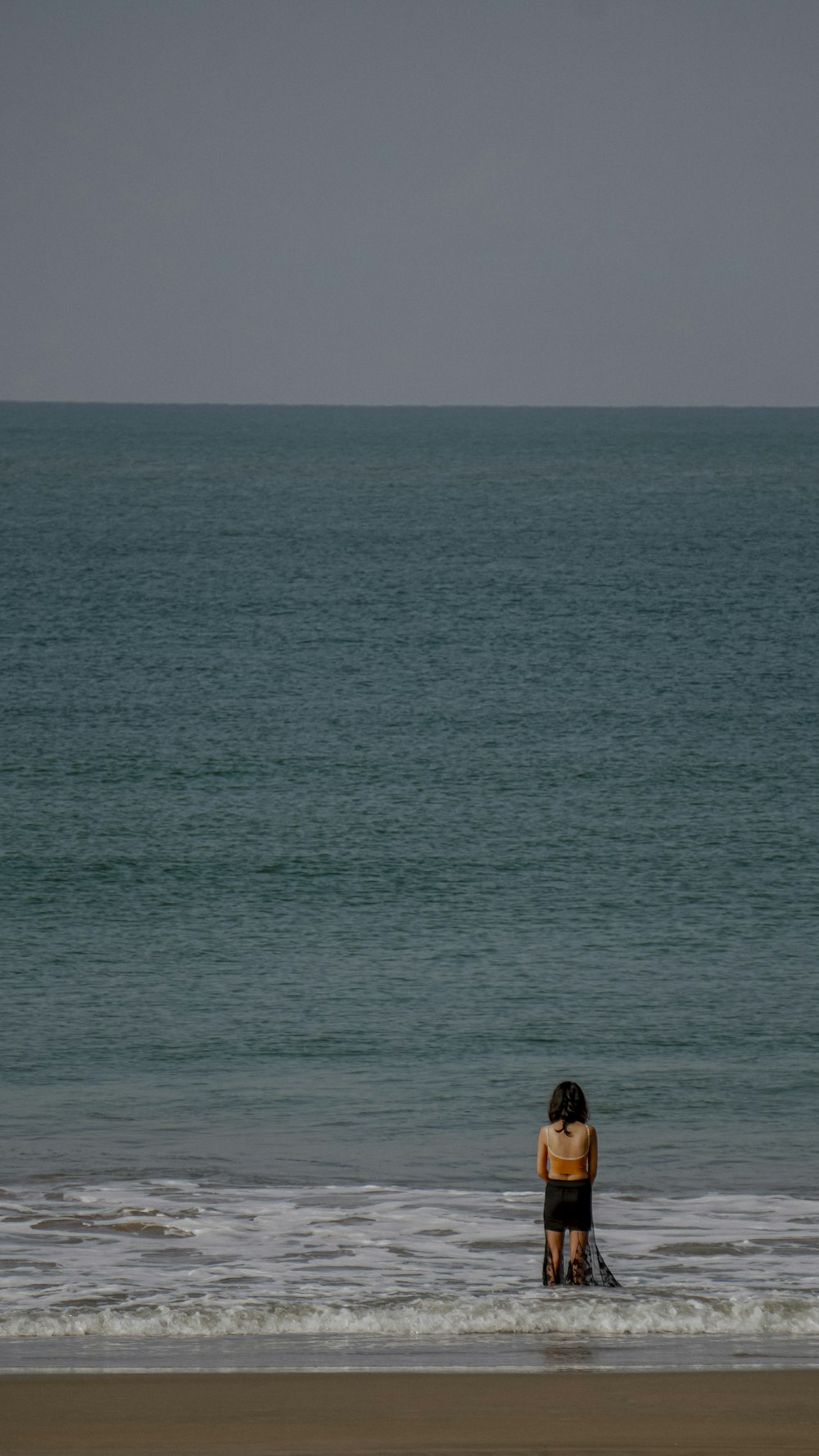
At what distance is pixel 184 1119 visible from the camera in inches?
719

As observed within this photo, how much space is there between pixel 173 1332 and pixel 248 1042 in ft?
36.7

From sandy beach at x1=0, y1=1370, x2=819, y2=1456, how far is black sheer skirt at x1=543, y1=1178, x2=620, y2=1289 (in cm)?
185

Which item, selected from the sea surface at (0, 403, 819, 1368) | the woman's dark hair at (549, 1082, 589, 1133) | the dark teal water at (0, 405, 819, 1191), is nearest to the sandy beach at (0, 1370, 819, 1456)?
the sea surface at (0, 403, 819, 1368)

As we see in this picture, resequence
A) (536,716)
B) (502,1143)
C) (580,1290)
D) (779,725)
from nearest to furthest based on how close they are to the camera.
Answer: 1. (580,1290)
2. (502,1143)
3. (779,725)
4. (536,716)

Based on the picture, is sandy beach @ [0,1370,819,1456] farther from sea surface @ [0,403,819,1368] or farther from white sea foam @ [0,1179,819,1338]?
white sea foam @ [0,1179,819,1338]

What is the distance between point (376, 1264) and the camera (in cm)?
1286

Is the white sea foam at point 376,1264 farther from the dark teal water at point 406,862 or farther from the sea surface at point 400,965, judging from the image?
the dark teal water at point 406,862

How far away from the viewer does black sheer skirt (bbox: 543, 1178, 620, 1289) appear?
1138cm

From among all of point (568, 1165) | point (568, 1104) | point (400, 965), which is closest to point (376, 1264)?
point (568, 1165)

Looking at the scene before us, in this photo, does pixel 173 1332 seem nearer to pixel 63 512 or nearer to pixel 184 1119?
pixel 184 1119

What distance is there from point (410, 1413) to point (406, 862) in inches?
963

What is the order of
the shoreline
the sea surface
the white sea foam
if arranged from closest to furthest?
the shoreline < the white sea foam < the sea surface

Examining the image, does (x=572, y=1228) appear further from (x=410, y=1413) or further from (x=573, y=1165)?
(x=410, y=1413)

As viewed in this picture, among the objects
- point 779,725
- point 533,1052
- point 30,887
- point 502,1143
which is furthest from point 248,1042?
point 779,725
